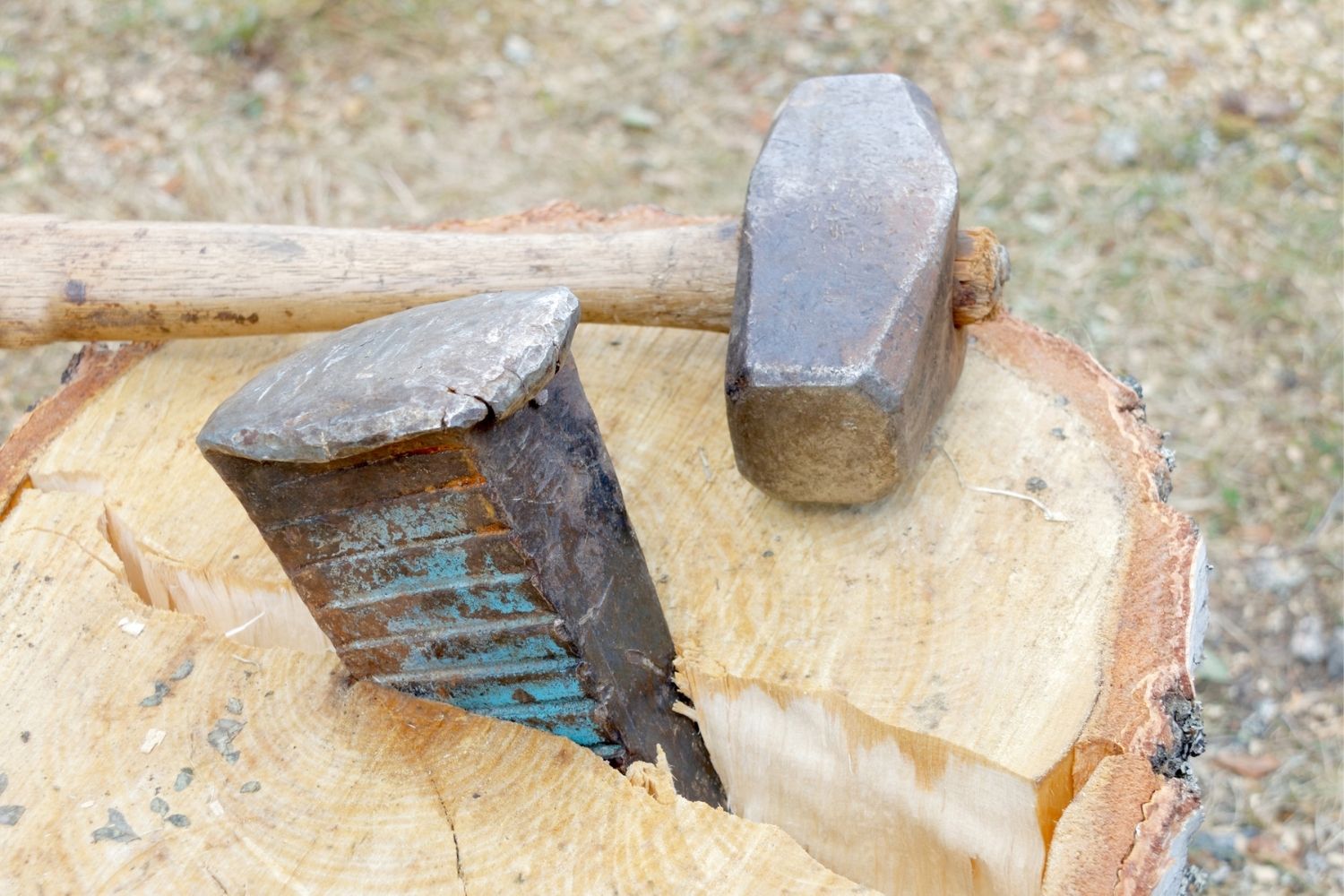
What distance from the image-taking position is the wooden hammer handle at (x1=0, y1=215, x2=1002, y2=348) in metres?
1.89

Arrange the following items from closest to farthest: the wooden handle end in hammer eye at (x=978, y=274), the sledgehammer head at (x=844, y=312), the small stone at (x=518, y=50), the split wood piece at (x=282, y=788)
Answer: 1. the split wood piece at (x=282, y=788)
2. the sledgehammer head at (x=844, y=312)
3. the wooden handle end in hammer eye at (x=978, y=274)
4. the small stone at (x=518, y=50)

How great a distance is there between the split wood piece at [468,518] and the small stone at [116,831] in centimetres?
32

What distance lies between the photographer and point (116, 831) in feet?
4.91

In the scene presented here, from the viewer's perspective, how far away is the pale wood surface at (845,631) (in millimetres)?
1486

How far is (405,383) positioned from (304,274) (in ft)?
2.28

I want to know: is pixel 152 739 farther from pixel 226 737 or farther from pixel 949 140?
pixel 949 140

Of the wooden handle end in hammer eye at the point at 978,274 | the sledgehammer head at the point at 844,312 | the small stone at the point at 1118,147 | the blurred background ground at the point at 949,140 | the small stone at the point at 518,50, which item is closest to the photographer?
the sledgehammer head at the point at 844,312

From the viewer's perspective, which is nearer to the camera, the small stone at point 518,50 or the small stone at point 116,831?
the small stone at point 116,831

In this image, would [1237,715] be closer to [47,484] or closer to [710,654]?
[710,654]

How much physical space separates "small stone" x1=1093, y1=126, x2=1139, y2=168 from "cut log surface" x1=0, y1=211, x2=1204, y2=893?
200cm

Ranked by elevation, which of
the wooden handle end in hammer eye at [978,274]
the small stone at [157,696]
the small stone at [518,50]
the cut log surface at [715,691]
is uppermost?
the wooden handle end in hammer eye at [978,274]

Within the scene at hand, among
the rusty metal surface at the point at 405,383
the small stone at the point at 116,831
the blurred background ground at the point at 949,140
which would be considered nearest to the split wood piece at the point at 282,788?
the small stone at the point at 116,831

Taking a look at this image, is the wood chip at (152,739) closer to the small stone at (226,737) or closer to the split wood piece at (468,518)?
the small stone at (226,737)

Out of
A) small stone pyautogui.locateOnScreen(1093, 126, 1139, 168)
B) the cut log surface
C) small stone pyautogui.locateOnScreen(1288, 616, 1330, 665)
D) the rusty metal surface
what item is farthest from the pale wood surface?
small stone pyautogui.locateOnScreen(1093, 126, 1139, 168)
